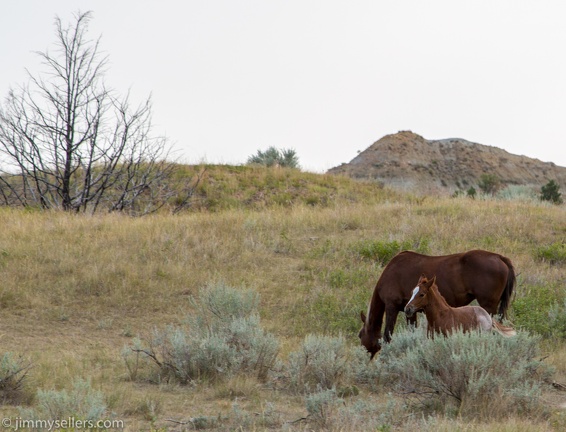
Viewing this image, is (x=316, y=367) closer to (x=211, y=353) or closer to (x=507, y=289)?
(x=211, y=353)

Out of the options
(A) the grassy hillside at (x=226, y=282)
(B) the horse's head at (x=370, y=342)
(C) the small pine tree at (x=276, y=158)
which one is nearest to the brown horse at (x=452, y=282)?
(B) the horse's head at (x=370, y=342)

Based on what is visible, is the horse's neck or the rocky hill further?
the rocky hill

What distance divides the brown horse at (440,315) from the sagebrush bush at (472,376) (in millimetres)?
421

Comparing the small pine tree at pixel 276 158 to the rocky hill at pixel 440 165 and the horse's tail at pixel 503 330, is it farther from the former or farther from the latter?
the horse's tail at pixel 503 330

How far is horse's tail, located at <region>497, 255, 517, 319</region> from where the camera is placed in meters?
9.34

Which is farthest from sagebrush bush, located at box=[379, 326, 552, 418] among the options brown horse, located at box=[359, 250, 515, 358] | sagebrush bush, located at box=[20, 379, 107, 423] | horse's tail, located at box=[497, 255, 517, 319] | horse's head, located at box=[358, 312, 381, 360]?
sagebrush bush, located at box=[20, 379, 107, 423]

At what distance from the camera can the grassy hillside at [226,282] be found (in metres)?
6.92

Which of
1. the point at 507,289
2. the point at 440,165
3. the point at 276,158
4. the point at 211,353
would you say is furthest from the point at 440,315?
the point at 440,165

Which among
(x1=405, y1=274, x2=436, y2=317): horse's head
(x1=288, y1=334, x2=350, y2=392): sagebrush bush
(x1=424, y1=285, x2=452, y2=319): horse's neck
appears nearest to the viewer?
(x1=288, y1=334, x2=350, y2=392): sagebrush bush

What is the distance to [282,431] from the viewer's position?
569 centimetres

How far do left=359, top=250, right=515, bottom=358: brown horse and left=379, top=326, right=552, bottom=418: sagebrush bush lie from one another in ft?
5.42

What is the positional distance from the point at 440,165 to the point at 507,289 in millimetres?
34753

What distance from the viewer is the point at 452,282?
30.8 feet

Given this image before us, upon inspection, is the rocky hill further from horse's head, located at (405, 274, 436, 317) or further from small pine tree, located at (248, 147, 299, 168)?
horse's head, located at (405, 274, 436, 317)
